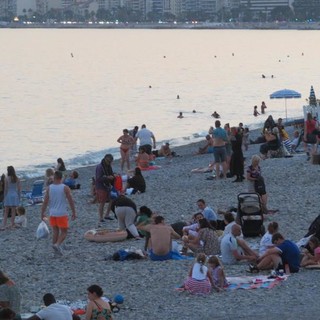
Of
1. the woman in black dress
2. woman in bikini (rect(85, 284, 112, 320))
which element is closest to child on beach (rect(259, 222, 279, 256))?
woman in bikini (rect(85, 284, 112, 320))

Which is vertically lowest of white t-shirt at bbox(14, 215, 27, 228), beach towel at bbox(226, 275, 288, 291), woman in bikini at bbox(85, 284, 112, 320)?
white t-shirt at bbox(14, 215, 27, 228)

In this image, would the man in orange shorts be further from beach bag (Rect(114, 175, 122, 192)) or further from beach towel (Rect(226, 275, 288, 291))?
beach bag (Rect(114, 175, 122, 192))

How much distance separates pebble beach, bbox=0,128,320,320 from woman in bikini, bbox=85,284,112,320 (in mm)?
948

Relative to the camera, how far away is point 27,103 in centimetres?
6331

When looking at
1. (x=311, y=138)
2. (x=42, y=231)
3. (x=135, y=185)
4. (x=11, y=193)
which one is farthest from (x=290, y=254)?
(x=311, y=138)

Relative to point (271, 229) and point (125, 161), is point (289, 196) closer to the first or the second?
point (271, 229)

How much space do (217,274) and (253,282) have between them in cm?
43

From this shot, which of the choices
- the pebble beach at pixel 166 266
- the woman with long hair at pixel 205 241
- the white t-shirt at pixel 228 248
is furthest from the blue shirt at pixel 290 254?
the woman with long hair at pixel 205 241

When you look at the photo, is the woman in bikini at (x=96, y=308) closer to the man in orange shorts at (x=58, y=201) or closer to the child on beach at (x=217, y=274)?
the child on beach at (x=217, y=274)

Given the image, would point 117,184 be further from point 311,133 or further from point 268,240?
point 311,133

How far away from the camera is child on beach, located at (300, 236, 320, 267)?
41.0 feet

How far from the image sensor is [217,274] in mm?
11773

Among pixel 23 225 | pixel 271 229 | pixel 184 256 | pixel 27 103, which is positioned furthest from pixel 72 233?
pixel 27 103

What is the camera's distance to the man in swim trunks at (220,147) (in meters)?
19.4
